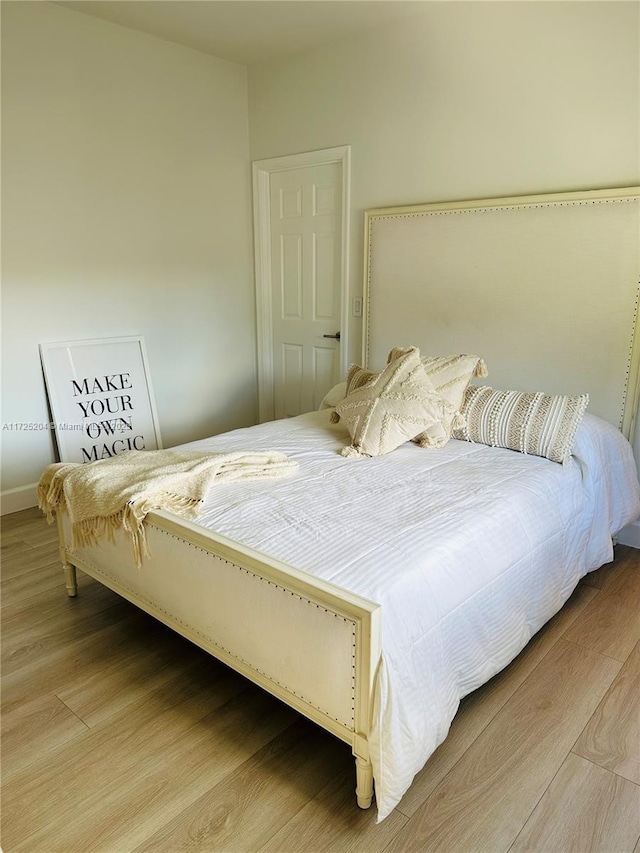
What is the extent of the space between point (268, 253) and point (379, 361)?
1289mm

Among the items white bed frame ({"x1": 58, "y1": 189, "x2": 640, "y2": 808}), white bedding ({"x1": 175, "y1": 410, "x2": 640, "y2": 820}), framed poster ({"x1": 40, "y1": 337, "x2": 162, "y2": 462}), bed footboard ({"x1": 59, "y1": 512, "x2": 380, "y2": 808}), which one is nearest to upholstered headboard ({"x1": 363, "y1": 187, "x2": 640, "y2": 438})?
white bed frame ({"x1": 58, "y1": 189, "x2": 640, "y2": 808})

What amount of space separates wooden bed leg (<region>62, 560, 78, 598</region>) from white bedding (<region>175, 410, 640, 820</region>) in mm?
748

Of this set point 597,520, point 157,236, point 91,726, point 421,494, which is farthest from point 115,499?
point 157,236

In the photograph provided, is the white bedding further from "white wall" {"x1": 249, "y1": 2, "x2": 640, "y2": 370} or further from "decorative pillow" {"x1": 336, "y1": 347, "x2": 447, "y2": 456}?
"white wall" {"x1": 249, "y1": 2, "x2": 640, "y2": 370}

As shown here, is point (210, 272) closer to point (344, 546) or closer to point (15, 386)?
point (15, 386)

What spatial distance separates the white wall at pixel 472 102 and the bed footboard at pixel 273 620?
88.8 inches

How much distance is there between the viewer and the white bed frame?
4.90 ft

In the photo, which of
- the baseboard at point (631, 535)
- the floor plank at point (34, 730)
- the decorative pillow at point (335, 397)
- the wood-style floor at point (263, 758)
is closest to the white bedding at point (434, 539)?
the wood-style floor at point (263, 758)

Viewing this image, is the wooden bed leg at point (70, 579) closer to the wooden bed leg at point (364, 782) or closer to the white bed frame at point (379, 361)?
the white bed frame at point (379, 361)

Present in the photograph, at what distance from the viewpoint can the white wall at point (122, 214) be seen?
10.4ft

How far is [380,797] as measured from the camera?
1.43 metres

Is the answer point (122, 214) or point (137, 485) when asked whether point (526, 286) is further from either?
point (122, 214)

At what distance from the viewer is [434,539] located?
174 centimetres

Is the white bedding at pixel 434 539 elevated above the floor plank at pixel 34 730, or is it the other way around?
the white bedding at pixel 434 539
